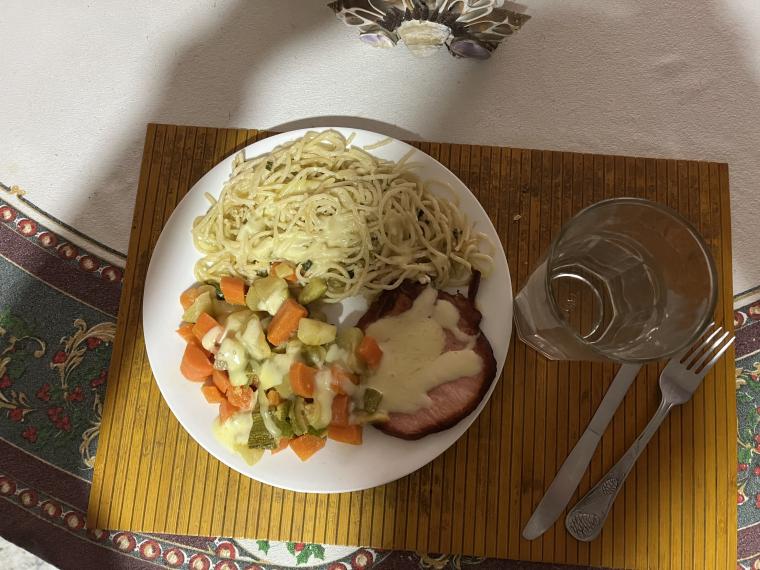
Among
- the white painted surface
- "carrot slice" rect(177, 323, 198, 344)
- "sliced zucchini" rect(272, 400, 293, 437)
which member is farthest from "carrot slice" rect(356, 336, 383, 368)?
the white painted surface

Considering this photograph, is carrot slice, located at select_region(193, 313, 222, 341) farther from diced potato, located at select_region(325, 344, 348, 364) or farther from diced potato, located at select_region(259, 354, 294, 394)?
diced potato, located at select_region(325, 344, 348, 364)

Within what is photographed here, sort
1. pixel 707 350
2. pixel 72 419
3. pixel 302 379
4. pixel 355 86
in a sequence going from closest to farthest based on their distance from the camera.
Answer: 1. pixel 302 379
2. pixel 707 350
3. pixel 72 419
4. pixel 355 86

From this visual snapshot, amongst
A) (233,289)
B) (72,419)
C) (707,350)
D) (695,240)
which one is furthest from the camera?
(72,419)

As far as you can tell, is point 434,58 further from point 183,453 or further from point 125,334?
point 183,453

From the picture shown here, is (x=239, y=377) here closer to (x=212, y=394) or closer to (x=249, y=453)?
(x=212, y=394)

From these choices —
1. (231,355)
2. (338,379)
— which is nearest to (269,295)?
(231,355)

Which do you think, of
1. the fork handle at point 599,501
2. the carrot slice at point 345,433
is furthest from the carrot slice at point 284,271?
the fork handle at point 599,501

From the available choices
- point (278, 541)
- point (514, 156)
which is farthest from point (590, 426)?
point (278, 541)
